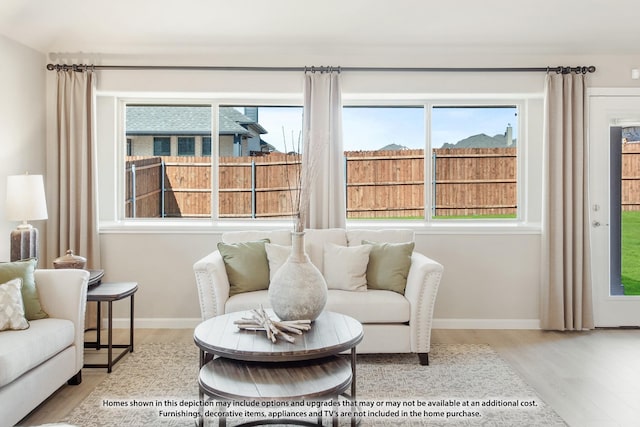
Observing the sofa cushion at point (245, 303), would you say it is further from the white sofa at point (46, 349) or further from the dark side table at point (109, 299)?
the white sofa at point (46, 349)

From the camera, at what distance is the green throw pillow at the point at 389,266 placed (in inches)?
154

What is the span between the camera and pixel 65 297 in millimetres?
3174

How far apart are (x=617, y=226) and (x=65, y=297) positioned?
14.7 feet

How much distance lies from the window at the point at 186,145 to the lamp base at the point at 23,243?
1497mm

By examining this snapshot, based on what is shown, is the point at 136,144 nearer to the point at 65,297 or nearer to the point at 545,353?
Answer: the point at 65,297

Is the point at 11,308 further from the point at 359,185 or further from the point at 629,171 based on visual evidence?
the point at 629,171

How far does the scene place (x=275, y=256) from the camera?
398cm

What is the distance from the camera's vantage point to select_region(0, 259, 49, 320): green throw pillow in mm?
3031

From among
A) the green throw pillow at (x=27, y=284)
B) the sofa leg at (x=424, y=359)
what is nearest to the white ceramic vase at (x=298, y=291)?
the sofa leg at (x=424, y=359)

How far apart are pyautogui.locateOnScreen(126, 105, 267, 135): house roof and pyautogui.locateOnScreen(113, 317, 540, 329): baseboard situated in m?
1.71

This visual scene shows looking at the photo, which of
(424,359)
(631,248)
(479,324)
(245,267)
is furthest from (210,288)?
(631,248)

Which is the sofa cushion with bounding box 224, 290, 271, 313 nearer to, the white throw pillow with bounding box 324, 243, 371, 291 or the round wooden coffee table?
the white throw pillow with bounding box 324, 243, 371, 291

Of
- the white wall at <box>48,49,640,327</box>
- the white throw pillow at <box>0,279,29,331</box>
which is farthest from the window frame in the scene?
the white throw pillow at <box>0,279,29,331</box>

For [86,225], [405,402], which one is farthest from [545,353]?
[86,225]
